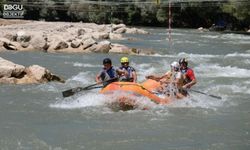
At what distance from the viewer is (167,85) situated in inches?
483

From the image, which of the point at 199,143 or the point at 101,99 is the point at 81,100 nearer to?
the point at 101,99

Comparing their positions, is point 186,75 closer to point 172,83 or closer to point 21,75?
point 172,83

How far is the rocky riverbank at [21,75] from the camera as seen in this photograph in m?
15.0

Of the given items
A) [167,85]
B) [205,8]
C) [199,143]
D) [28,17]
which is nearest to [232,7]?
[205,8]

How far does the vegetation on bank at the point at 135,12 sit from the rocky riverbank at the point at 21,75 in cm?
4635

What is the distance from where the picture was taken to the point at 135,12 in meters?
68.4

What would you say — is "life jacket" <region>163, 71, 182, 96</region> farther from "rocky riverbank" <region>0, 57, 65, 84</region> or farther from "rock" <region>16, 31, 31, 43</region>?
"rock" <region>16, 31, 31, 43</region>

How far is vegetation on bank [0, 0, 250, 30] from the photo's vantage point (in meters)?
63.6

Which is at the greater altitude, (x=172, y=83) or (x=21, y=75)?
(x=172, y=83)

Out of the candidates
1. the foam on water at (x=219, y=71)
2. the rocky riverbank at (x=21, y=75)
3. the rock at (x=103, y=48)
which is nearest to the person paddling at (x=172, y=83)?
the rocky riverbank at (x=21, y=75)

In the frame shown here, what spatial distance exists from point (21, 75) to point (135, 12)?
177ft

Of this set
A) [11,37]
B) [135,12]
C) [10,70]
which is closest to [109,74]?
[10,70]

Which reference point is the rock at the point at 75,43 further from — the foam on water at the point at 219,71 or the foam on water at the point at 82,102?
the foam on water at the point at 82,102

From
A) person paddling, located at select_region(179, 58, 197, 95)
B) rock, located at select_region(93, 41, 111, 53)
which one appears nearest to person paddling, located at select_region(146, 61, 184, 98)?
person paddling, located at select_region(179, 58, 197, 95)
